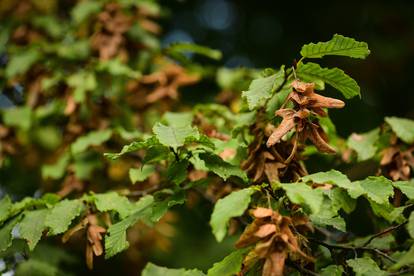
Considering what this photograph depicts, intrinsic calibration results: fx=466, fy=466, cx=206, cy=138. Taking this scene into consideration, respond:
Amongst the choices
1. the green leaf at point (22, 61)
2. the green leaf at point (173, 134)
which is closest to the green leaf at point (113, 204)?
the green leaf at point (173, 134)

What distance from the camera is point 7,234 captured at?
4.45 feet

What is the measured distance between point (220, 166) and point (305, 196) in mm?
326

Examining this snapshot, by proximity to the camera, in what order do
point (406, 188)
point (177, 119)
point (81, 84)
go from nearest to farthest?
point (406, 188), point (177, 119), point (81, 84)

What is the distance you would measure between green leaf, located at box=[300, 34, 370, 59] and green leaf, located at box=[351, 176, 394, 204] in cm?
33

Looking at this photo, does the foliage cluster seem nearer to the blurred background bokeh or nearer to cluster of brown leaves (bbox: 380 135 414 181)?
cluster of brown leaves (bbox: 380 135 414 181)

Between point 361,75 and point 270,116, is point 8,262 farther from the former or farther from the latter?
point 361,75

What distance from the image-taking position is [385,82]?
4023 mm

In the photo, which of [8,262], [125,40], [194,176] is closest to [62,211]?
[194,176]

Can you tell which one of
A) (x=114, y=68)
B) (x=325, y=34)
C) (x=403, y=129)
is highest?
(x=114, y=68)

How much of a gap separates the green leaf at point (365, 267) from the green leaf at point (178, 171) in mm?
499

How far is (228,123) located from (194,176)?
372 mm

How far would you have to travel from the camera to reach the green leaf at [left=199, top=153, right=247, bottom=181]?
1.25 meters

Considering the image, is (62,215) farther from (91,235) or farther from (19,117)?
(19,117)

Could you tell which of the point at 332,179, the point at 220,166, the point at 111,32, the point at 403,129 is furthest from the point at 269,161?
the point at 111,32
